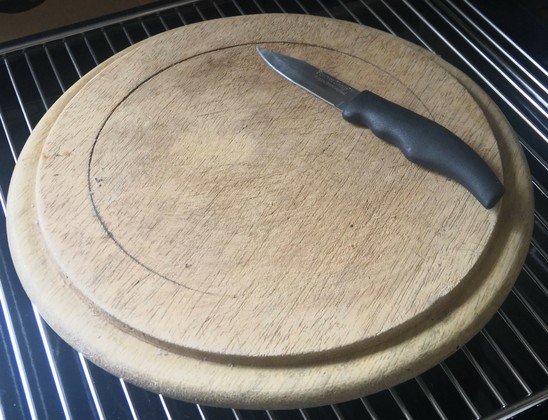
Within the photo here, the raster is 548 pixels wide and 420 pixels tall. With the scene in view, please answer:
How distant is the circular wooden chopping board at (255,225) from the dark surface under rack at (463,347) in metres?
0.09

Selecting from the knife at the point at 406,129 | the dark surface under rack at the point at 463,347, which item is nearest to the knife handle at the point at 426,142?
the knife at the point at 406,129

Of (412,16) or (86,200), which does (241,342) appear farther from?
(412,16)

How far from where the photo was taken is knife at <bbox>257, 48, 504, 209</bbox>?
0.56 metres

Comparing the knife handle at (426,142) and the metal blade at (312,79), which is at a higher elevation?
the metal blade at (312,79)

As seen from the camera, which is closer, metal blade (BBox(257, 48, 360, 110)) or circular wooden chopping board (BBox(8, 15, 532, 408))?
circular wooden chopping board (BBox(8, 15, 532, 408))

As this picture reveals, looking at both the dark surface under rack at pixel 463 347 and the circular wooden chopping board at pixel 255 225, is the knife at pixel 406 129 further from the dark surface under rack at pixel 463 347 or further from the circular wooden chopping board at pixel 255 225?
the dark surface under rack at pixel 463 347

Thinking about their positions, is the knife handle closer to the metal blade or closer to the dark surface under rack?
the metal blade

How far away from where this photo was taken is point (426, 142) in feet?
1.90

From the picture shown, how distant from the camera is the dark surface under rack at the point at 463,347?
1.87 feet

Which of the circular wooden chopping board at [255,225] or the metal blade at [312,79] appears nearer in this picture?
the circular wooden chopping board at [255,225]

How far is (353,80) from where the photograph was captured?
66cm

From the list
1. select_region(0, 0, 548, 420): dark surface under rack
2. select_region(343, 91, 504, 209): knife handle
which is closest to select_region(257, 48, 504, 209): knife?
select_region(343, 91, 504, 209): knife handle

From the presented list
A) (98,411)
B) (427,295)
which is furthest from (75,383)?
(427,295)

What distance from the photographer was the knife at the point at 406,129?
0.56 metres
